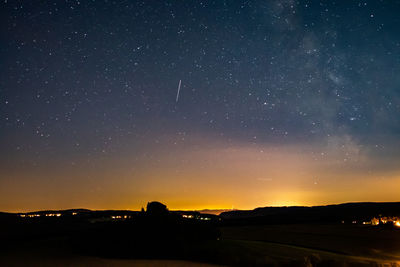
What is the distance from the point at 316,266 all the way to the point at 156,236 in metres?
7.49

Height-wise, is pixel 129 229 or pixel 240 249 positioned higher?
pixel 129 229

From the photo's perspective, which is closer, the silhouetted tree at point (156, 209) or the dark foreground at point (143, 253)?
the dark foreground at point (143, 253)

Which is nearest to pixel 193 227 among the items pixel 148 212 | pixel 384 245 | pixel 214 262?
pixel 148 212

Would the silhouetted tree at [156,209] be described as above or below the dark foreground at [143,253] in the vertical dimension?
above

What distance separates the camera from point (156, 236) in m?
15.9

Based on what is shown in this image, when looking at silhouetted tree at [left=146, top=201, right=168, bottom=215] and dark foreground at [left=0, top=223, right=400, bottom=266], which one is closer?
dark foreground at [left=0, top=223, right=400, bottom=266]

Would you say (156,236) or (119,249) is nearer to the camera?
(119,249)

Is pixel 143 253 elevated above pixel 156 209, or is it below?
below

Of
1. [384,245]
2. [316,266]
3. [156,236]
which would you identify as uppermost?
[156,236]

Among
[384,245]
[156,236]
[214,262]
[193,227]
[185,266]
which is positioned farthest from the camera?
[384,245]

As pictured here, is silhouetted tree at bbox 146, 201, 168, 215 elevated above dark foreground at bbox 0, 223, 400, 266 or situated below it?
above

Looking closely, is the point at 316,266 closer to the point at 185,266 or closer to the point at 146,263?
the point at 185,266

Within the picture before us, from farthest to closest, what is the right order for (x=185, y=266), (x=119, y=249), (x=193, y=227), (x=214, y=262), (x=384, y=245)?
(x=384, y=245) → (x=193, y=227) → (x=119, y=249) → (x=214, y=262) → (x=185, y=266)

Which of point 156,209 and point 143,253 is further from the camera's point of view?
point 156,209
